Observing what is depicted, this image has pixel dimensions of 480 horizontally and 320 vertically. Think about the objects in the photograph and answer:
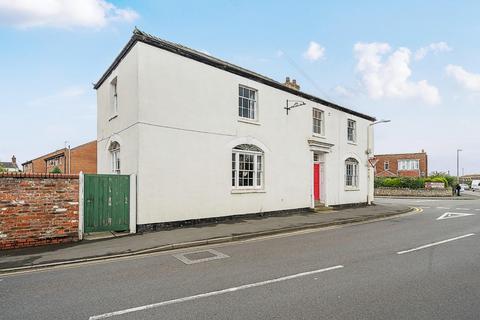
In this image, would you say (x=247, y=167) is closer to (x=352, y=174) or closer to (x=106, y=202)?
(x=106, y=202)

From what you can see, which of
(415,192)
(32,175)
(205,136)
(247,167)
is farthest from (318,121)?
(415,192)

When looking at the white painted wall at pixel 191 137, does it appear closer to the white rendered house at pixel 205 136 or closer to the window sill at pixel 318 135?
the white rendered house at pixel 205 136

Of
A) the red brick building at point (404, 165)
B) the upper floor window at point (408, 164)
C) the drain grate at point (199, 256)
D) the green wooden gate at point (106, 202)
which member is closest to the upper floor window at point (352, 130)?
the green wooden gate at point (106, 202)

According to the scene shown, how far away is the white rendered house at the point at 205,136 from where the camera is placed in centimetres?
1091

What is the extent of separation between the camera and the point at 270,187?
1470 cm

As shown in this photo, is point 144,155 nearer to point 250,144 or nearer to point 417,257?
point 250,144

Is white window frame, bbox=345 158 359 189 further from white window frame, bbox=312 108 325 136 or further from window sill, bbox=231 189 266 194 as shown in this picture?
window sill, bbox=231 189 266 194

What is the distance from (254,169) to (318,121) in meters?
5.81

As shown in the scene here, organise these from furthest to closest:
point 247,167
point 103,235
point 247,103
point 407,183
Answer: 1. point 407,183
2. point 247,103
3. point 247,167
4. point 103,235

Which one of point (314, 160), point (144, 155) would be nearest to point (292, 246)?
point (144, 155)

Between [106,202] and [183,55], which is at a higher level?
[183,55]

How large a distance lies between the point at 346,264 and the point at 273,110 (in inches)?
379

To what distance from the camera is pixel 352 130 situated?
2048cm

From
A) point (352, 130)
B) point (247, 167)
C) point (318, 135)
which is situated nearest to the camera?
point (247, 167)
